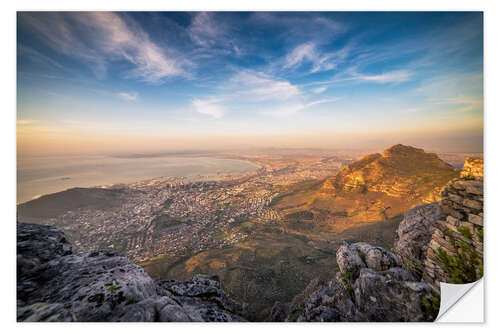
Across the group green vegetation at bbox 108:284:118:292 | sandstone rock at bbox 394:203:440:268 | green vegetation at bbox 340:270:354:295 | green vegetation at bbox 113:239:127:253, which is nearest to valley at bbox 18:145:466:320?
green vegetation at bbox 113:239:127:253

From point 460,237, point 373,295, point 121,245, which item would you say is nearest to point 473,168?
point 460,237

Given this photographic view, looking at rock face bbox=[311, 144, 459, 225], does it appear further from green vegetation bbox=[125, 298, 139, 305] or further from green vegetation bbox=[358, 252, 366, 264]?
green vegetation bbox=[125, 298, 139, 305]

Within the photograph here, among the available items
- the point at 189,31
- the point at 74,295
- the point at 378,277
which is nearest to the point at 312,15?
the point at 189,31

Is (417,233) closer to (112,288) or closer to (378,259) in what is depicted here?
(378,259)

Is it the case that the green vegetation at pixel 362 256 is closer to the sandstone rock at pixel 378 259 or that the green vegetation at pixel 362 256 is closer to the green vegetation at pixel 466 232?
the sandstone rock at pixel 378 259

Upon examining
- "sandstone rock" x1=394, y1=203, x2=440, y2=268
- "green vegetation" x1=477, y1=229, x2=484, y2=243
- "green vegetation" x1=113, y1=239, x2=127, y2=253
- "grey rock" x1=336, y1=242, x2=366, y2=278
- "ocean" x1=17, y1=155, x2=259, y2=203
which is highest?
"ocean" x1=17, y1=155, x2=259, y2=203

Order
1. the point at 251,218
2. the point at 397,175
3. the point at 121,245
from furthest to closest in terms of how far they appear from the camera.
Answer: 1. the point at 397,175
2. the point at 251,218
3. the point at 121,245

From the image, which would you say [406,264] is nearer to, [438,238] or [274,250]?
[438,238]
